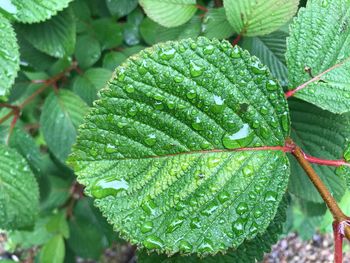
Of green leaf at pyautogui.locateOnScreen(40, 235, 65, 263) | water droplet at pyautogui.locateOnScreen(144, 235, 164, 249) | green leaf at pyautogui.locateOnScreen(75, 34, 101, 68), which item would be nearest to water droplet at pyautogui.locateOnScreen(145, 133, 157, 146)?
water droplet at pyautogui.locateOnScreen(144, 235, 164, 249)

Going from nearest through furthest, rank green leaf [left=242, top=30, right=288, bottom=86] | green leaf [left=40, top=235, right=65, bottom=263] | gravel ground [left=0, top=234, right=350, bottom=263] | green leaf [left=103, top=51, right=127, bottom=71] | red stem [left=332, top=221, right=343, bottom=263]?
red stem [left=332, top=221, right=343, bottom=263], green leaf [left=242, top=30, right=288, bottom=86], green leaf [left=103, top=51, right=127, bottom=71], green leaf [left=40, top=235, right=65, bottom=263], gravel ground [left=0, top=234, right=350, bottom=263]

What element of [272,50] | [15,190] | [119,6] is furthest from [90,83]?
[272,50]

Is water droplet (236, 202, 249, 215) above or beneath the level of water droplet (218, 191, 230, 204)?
beneath

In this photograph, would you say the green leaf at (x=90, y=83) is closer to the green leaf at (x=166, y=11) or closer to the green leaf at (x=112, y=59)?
the green leaf at (x=112, y=59)

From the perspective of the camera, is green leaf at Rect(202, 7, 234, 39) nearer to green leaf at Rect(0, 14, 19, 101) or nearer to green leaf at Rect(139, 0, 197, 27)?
green leaf at Rect(139, 0, 197, 27)

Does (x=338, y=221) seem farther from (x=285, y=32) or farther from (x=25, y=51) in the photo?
(x=25, y=51)

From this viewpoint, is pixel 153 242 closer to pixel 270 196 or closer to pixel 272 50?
pixel 270 196

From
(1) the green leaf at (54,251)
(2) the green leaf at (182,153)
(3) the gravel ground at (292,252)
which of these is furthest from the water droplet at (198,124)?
(3) the gravel ground at (292,252)
